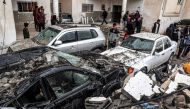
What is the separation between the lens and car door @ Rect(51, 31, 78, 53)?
26.2 feet

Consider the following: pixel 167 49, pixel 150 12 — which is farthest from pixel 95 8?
pixel 167 49

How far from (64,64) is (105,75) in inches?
48.1

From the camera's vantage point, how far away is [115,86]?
17.6 ft

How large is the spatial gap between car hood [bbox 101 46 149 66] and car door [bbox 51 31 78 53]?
1.49 m

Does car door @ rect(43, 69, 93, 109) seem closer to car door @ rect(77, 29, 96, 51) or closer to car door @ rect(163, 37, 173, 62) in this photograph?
car door @ rect(77, 29, 96, 51)

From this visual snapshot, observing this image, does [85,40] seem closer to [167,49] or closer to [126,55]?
[126,55]

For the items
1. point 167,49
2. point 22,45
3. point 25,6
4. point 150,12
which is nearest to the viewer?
point 22,45

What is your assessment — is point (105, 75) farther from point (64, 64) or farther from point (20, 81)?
point (20, 81)

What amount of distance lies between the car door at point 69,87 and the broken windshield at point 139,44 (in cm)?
393

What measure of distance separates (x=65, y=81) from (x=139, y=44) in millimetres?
4766

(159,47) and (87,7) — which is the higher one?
(87,7)

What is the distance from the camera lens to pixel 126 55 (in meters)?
7.60

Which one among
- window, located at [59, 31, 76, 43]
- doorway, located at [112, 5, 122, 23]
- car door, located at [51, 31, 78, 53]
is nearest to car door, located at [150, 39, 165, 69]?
car door, located at [51, 31, 78, 53]

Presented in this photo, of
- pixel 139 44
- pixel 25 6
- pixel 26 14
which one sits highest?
pixel 25 6
